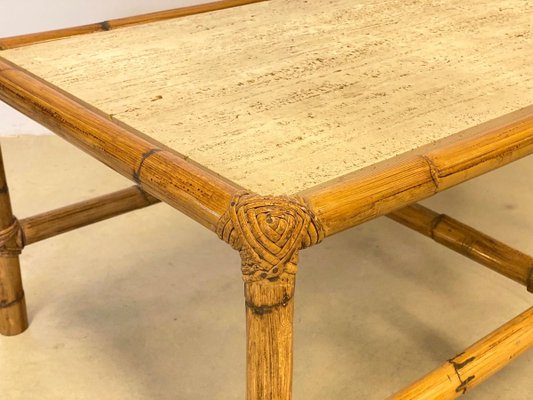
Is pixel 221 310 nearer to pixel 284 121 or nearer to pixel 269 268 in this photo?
pixel 284 121

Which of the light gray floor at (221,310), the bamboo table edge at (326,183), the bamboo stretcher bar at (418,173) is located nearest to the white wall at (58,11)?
the light gray floor at (221,310)

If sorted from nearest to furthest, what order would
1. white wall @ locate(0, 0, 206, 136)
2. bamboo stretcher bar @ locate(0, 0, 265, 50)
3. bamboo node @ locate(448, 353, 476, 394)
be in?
bamboo node @ locate(448, 353, 476, 394)
bamboo stretcher bar @ locate(0, 0, 265, 50)
white wall @ locate(0, 0, 206, 136)

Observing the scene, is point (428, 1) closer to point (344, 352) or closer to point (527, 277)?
point (527, 277)

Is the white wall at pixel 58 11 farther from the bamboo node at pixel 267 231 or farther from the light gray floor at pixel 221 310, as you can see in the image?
the bamboo node at pixel 267 231

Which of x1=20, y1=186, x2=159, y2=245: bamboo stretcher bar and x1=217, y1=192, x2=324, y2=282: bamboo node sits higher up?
x1=217, y1=192, x2=324, y2=282: bamboo node

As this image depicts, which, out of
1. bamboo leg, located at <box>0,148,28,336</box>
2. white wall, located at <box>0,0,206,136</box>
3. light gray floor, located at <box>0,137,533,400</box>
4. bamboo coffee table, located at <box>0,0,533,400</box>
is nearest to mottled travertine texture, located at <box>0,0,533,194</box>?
bamboo coffee table, located at <box>0,0,533,400</box>

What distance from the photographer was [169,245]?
1.56 meters

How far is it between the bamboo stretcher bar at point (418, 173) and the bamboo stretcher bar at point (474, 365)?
249mm

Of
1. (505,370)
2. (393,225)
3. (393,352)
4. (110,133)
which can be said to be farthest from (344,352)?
(110,133)

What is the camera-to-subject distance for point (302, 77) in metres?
1.05

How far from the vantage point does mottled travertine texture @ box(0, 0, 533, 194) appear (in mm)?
843

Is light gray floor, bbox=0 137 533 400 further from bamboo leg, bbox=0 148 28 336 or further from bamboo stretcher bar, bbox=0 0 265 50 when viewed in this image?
bamboo stretcher bar, bbox=0 0 265 50

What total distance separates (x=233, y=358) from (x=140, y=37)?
509 millimetres

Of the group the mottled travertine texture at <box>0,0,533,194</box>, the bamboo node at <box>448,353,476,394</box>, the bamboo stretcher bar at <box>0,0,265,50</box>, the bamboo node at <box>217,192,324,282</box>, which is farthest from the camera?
the bamboo stretcher bar at <box>0,0,265,50</box>
